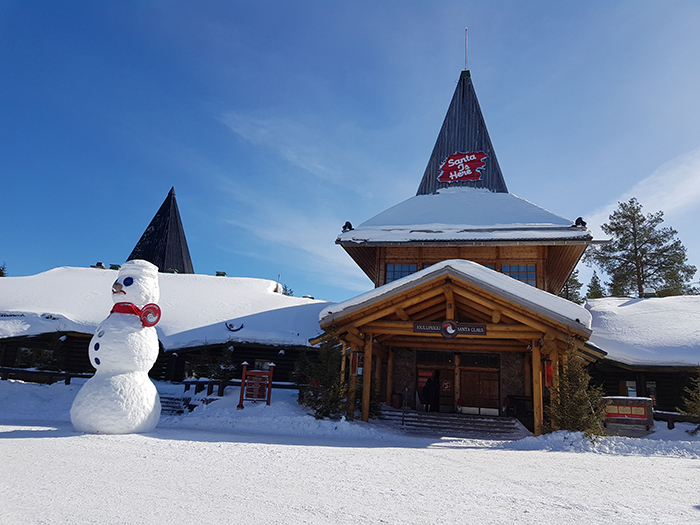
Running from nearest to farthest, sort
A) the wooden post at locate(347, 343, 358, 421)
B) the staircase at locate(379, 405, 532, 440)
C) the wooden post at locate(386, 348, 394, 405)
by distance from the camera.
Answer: the wooden post at locate(347, 343, 358, 421) < the staircase at locate(379, 405, 532, 440) < the wooden post at locate(386, 348, 394, 405)

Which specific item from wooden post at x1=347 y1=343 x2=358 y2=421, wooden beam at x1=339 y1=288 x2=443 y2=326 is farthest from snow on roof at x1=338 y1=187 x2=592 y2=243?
wooden post at x1=347 y1=343 x2=358 y2=421

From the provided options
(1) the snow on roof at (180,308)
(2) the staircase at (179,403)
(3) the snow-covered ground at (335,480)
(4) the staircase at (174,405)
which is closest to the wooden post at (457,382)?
(1) the snow on roof at (180,308)

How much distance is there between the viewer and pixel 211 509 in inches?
164

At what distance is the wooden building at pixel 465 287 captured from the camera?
11.6m

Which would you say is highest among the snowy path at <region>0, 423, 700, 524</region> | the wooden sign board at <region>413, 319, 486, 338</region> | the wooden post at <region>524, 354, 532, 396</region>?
the wooden sign board at <region>413, 319, 486, 338</region>

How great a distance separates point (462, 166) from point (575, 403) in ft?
45.0

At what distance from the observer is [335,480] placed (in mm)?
5551

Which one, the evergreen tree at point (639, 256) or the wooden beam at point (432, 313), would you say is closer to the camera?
the wooden beam at point (432, 313)

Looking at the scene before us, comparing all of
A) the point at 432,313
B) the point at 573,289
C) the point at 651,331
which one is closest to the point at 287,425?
the point at 432,313

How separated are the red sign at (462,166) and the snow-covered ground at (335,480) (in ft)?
45.6

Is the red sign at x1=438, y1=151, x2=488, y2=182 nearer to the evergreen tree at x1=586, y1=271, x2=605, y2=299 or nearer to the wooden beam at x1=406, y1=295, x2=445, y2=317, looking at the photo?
the wooden beam at x1=406, y1=295, x2=445, y2=317

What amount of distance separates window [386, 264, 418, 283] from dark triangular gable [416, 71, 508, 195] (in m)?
5.22

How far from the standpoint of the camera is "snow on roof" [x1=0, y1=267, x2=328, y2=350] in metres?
19.1

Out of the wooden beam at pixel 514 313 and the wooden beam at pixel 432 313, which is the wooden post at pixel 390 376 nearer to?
the wooden beam at pixel 432 313
